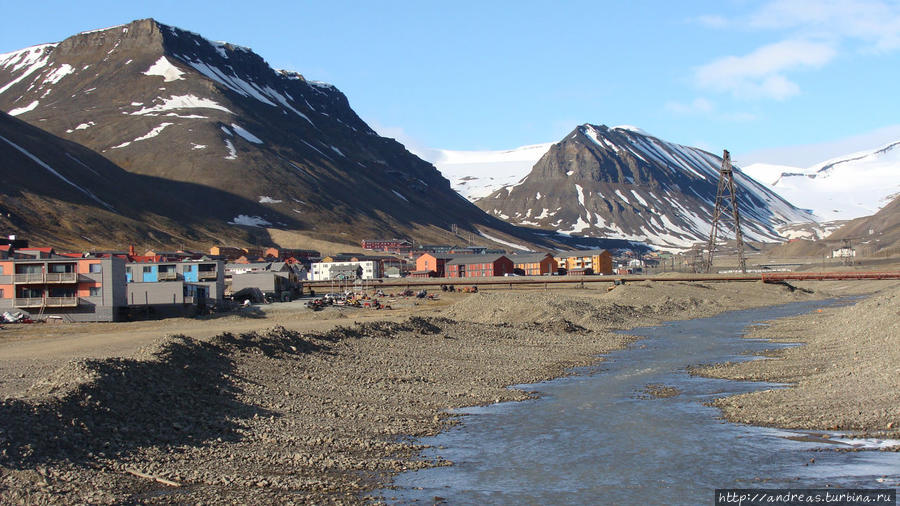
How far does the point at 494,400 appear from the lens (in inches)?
1222

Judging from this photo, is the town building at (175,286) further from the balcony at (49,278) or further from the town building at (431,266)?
the town building at (431,266)

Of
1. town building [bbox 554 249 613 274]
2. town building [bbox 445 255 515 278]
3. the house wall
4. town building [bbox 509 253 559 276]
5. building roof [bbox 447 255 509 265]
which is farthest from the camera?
town building [bbox 554 249 613 274]

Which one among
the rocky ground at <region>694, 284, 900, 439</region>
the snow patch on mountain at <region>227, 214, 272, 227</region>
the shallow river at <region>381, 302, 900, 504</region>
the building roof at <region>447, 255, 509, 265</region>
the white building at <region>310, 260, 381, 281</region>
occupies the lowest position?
the shallow river at <region>381, 302, 900, 504</region>

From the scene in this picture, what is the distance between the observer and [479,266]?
138m

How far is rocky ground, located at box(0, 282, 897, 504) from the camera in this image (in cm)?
1788

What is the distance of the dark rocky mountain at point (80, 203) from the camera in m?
139

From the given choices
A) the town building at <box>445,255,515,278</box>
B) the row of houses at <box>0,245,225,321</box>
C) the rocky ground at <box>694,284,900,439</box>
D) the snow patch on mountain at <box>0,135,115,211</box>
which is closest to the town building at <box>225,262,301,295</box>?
the row of houses at <box>0,245,225,321</box>

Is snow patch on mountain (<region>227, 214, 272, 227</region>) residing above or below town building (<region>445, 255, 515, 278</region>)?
above

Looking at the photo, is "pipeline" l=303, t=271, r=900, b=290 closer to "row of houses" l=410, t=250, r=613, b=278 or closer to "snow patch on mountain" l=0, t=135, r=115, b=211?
"row of houses" l=410, t=250, r=613, b=278

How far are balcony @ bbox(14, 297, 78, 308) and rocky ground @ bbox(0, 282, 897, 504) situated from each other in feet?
24.5

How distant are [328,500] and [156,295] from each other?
180ft

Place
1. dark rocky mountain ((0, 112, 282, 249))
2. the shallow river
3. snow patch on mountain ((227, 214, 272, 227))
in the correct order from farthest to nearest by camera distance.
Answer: snow patch on mountain ((227, 214, 272, 227)), dark rocky mountain ((0, 112, 282, 249)), the shallow river

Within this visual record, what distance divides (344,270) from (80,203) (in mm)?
60478

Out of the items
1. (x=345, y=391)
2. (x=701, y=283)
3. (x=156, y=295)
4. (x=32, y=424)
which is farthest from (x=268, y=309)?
(x=701, y=283)
